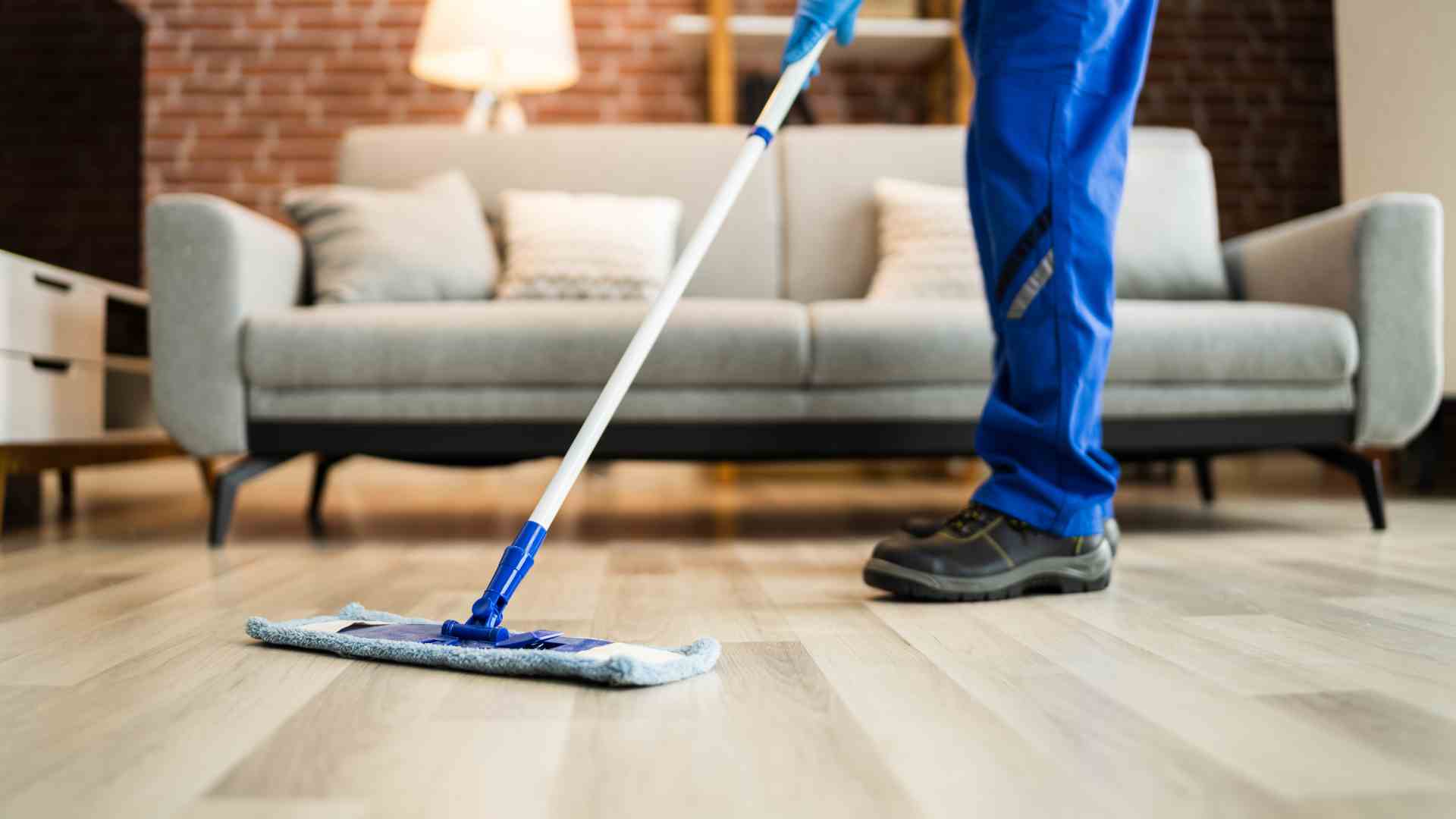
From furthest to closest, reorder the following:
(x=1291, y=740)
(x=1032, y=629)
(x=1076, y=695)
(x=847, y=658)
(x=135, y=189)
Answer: (x=135, y=189) < (x=1032, y=629) < (x=847, y=658) < (x=1076, y=695) < (x=1291, y=740)

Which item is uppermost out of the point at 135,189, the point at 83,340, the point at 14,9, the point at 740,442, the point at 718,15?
the point at 718,15

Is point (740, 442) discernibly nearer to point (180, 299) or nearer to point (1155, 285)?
point (180, 299)

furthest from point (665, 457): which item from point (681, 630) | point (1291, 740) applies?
point (1291, 740)

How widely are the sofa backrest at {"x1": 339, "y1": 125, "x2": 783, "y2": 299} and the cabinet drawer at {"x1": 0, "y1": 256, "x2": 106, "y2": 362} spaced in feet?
1.94

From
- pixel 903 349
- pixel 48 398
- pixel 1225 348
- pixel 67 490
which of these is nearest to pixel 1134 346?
pixel 1225 348

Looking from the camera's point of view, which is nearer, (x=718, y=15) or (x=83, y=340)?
(x=83, y=340)

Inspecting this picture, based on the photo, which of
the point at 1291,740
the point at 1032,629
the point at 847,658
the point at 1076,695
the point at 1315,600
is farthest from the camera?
the point at 1315,600

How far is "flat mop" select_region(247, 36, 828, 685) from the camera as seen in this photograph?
84 centimetres

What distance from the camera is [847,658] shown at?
3.10ft

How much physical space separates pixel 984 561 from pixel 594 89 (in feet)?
10.6

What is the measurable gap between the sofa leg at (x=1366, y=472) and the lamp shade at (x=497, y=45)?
2.34m

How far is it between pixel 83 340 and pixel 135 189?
103cm

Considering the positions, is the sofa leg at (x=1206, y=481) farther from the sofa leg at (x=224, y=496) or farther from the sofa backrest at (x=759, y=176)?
the sofa leg at (x=224, y=496)

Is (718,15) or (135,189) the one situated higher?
(718,15)
